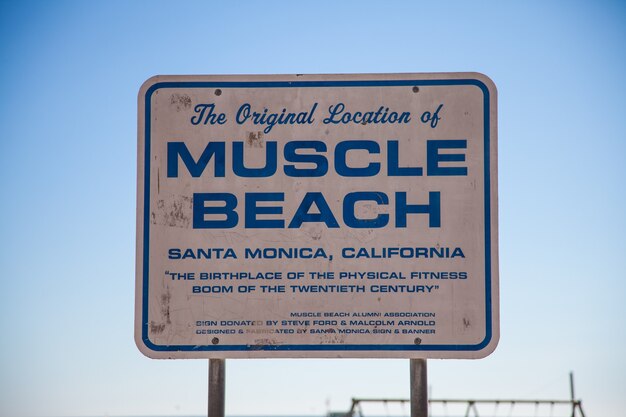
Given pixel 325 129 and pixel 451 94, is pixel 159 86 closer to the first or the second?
pixel 325 129

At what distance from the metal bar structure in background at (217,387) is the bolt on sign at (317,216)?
0.08 m

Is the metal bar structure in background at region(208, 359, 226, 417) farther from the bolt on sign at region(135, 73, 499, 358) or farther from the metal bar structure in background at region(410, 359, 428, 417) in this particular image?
the metal bar structure in background at region(410, 359, 428, 417)

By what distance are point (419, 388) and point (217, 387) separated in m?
1.11

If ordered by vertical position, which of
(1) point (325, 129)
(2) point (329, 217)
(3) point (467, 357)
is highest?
(1) point (325, 129)

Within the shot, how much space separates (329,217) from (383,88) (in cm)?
81

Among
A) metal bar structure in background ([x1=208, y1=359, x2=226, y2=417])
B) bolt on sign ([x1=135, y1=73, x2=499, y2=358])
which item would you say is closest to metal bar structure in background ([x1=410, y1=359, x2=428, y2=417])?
bolt on sign ([x1=135, y1=73, x2=499, y2=358])

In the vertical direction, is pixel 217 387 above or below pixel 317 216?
below

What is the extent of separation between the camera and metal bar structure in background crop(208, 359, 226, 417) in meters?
5.48

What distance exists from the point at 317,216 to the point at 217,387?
1.10m

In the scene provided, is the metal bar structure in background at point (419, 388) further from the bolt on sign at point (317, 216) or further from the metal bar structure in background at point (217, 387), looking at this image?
the metal bar structure in background at point (217, 387)

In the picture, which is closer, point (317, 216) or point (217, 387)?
point (217, 387)

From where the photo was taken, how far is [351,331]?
5.55 meters

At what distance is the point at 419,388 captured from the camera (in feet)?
17.9

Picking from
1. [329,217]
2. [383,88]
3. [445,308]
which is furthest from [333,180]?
[445,308]
